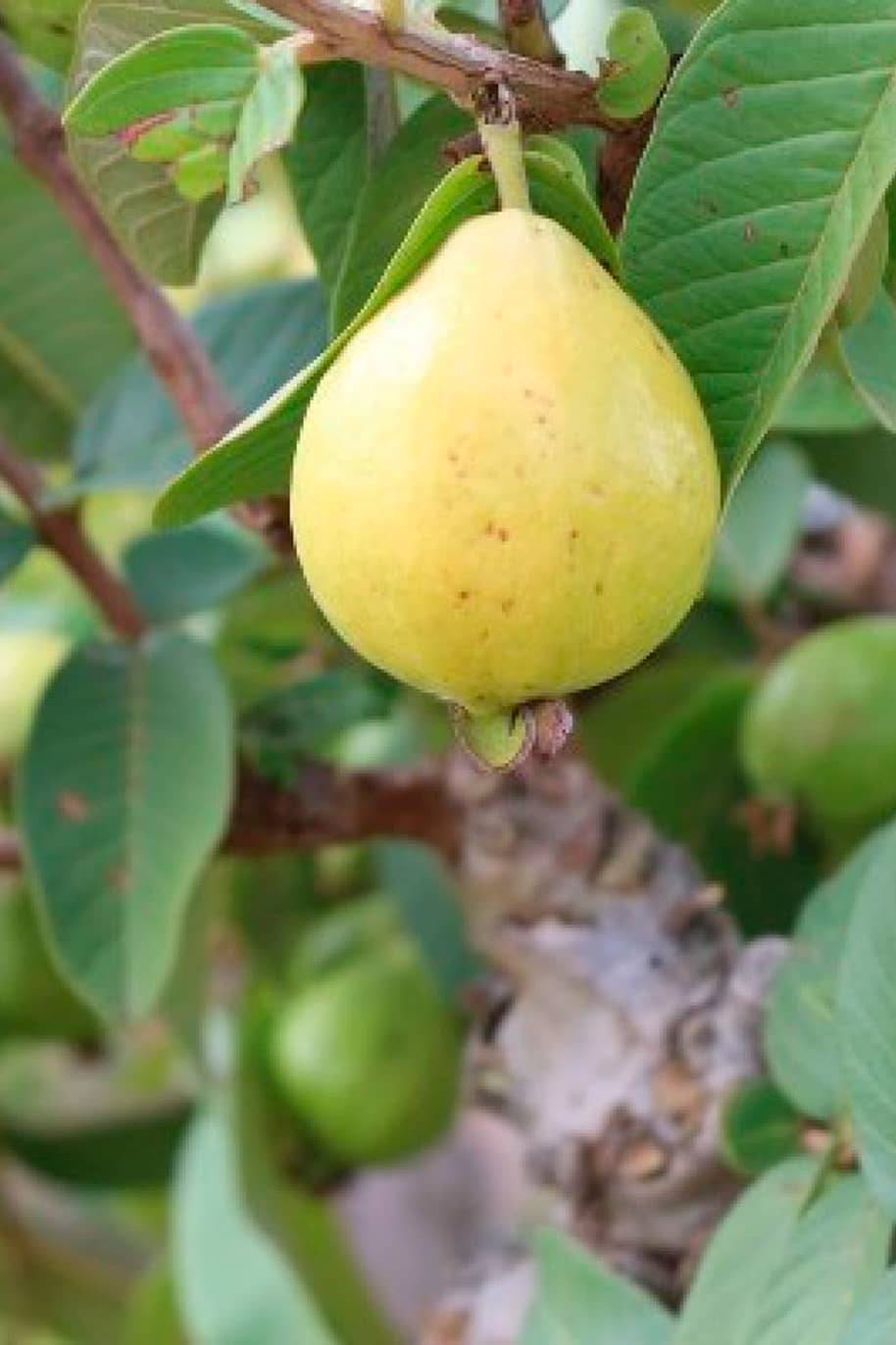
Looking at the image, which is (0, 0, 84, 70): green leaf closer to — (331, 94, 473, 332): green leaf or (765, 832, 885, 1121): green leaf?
(331, 94, 473, 332): green leaf

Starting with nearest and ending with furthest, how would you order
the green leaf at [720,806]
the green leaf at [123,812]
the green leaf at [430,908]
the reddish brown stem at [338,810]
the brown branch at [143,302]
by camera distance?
1. the brown branch at [143,302]
2. the green leaf at [123,812]
3. the reddish brown stem at [338,810]
4. the green leaf at [720,806]
5. the green leaf at [430,908]

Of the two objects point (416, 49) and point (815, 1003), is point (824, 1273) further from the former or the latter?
point (416, 49)

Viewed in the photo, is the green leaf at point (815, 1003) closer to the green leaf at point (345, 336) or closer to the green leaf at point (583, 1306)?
the green leaf at point (583, 1306)


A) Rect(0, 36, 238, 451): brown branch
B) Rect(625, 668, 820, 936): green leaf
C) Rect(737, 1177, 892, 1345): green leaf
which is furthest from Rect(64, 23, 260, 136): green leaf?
Rect(625, 668, 820, 936): green leaf

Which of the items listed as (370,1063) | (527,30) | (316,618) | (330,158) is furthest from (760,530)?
(527,30)

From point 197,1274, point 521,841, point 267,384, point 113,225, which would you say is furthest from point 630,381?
point 197,1274

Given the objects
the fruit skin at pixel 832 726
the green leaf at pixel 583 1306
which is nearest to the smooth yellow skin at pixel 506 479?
the green leaf at pixel 583 1306

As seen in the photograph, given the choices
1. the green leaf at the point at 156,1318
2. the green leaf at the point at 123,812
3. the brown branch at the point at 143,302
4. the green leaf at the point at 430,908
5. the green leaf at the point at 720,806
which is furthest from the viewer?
the green leaf at the point at 156,1318

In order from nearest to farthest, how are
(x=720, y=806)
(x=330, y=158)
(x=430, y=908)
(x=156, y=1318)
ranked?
(x=330, y=158) < (x=720, y=806) < (x=430, y=908) < (x=156, y=1318)
